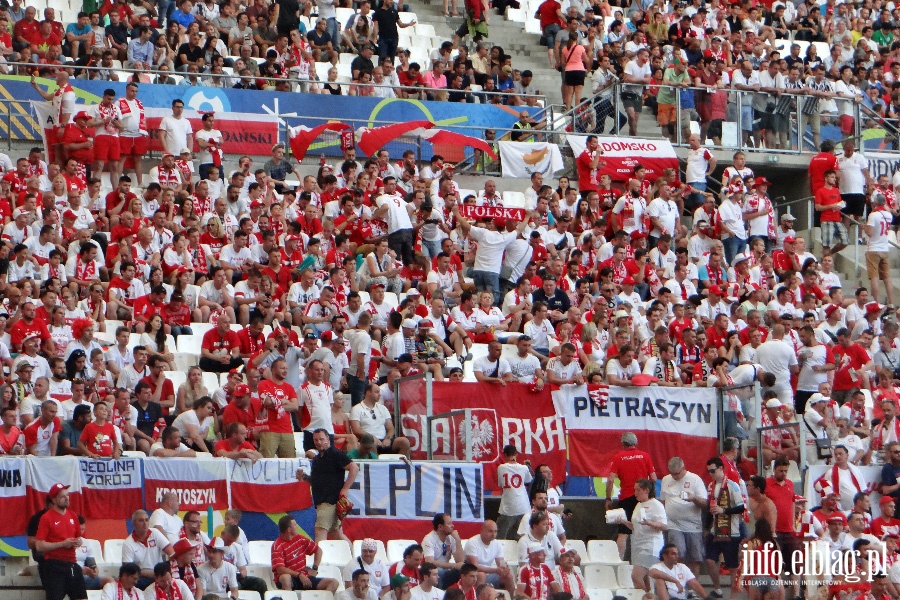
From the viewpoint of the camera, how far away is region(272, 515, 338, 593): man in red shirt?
1745 cm

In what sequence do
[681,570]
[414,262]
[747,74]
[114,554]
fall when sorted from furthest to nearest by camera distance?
[747,74], [414,262], [681,570], [114,554]

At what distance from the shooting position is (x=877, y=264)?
87.5 ft

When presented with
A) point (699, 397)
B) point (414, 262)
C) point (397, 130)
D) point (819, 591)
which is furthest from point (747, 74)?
point (819, 591)

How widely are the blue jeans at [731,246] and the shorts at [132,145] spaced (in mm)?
8096

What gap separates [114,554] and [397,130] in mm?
10701

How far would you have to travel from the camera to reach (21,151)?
82.5 feet

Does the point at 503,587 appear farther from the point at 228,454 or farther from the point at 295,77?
the point at 295,77

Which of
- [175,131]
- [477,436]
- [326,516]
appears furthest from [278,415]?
[175,131]

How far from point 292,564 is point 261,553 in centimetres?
49

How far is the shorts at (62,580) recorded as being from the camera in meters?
16.7

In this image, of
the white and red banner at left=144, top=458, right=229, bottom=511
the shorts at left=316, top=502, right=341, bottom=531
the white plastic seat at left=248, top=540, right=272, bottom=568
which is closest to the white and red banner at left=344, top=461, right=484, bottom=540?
the shorts at left=316, top=502, right=341, bottom=531

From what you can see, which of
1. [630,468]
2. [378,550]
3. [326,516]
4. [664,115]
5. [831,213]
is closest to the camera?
[378,550]

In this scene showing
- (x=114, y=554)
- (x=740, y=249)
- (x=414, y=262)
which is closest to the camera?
(x=114, y=554)

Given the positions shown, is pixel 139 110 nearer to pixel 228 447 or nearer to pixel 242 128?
pixel 242 128
